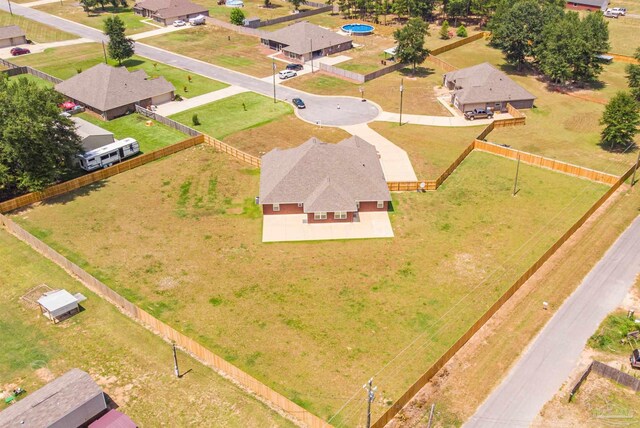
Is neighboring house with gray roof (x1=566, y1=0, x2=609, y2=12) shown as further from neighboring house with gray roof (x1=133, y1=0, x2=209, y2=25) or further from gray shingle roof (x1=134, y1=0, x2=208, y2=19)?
gray shingle roof (x1=134, y1=0, x2=208, y2=19)

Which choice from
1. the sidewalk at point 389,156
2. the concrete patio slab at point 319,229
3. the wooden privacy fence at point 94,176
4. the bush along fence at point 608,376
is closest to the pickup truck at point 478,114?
the sidewalk at point 389,156

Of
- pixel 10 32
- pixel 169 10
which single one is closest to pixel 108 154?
pixel 10 32

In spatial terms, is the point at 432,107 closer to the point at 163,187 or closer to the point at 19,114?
the point at 163,187

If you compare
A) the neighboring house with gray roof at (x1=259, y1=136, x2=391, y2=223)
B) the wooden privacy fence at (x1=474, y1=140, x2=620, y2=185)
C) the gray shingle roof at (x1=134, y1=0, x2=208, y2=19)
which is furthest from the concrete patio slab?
the gray shingle roof at (x1=134, y1=0, x2=208, y2=19)

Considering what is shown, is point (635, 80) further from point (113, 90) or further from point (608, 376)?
point (113, 90)

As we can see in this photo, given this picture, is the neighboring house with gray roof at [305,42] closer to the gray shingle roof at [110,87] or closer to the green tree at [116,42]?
the gray shingle roof at [110,87]

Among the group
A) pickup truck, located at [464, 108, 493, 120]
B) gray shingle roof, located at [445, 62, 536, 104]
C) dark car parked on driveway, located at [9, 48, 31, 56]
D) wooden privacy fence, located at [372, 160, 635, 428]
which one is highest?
dark car parked on driveway, located at [9, 48, 31, 56]

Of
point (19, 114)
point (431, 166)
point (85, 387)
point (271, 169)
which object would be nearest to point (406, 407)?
point (85, 387)
